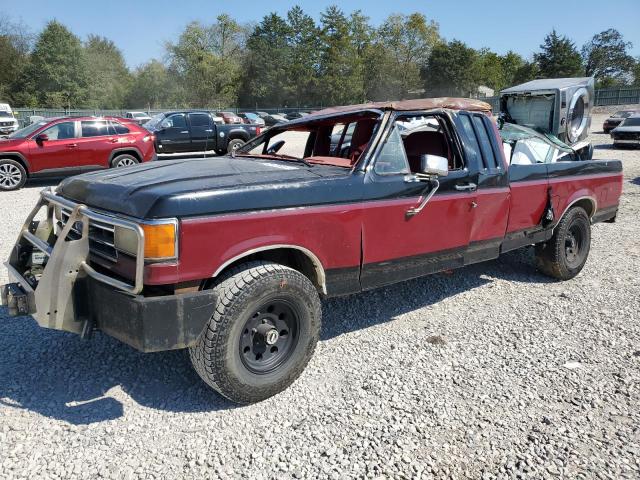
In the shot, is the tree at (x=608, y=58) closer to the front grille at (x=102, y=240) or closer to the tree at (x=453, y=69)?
the tree at (x=453, y=69)

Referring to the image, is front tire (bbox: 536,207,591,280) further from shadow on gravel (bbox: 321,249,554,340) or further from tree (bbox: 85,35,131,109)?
tree (bbox: 85,35,131,109)

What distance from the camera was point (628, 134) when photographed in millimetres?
19422

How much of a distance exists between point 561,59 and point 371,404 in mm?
74959

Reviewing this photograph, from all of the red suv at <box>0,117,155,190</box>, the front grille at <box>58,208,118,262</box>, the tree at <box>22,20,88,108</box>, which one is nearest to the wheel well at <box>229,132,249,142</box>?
the red suv at <box>0,117,155,190</box>

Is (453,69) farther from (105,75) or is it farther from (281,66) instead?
(105,75)

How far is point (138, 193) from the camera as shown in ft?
9.56

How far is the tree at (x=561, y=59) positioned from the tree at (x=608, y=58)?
1455cm

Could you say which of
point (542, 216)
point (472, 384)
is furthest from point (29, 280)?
point (542, 216)

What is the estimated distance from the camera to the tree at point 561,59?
6625 centimetres

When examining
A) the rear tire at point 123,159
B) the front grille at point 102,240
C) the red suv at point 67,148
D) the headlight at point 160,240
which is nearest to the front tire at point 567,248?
the headlight at point 160,240

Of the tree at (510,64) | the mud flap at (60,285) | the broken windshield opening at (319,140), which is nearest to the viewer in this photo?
the mud flap at (60,285)

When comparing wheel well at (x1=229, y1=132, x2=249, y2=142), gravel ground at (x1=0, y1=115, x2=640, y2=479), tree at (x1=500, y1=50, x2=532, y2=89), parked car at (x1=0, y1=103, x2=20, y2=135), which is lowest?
gravel ground at (x1=0, y1=115, x2=640, y2=479)

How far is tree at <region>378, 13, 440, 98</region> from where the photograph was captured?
7838 centimetres

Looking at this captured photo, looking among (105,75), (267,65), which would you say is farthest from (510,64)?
(105,75)
